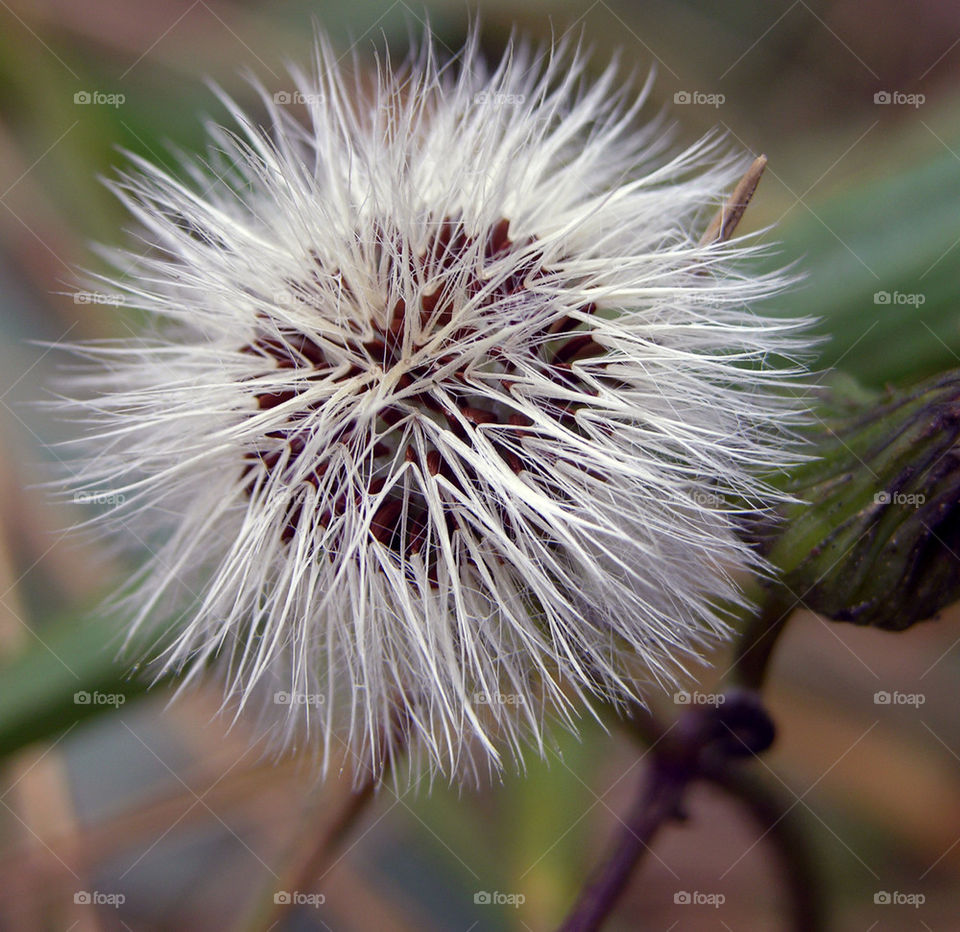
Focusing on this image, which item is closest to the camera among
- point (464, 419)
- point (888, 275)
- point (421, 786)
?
point (464, 419)

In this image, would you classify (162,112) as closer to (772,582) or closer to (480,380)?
(480,380)

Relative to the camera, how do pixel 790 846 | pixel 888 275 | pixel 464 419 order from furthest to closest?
pixel 790 846, pixel 888 275, pixel 464 419

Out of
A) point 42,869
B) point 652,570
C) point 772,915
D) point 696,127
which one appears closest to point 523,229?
point 652,570

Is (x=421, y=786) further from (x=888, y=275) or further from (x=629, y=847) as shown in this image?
(x=888, y=275)

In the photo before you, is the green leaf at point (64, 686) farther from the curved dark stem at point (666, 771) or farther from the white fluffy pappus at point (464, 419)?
the curved dark stem at point (666, 771)

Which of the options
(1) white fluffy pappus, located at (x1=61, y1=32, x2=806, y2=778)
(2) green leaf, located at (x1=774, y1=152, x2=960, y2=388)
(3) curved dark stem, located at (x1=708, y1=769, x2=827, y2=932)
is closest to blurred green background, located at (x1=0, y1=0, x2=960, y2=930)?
(3) curved dark stem, located at (x1=708, y1=769, x2=827, y2=932)

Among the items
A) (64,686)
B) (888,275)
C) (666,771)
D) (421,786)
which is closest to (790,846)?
(666,771)

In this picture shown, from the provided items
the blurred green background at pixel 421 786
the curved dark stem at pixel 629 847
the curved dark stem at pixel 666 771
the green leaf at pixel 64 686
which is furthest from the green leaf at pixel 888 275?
the green leaf at pixel 64 686
